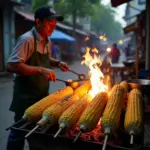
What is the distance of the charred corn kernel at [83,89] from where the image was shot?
125 inches

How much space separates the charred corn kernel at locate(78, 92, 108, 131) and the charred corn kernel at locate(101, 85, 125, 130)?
3.1 inches

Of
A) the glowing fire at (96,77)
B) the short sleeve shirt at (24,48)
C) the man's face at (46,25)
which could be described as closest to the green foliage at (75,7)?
the glowing fire at (96,77)

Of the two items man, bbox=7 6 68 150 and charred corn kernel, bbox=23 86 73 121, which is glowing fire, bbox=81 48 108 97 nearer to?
man, bbox=7 6 68 150

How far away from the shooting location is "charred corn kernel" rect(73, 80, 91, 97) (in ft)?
10.4

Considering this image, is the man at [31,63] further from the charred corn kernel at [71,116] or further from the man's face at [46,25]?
the charred corn kernel at [71,116]

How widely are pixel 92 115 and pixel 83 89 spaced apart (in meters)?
1.23

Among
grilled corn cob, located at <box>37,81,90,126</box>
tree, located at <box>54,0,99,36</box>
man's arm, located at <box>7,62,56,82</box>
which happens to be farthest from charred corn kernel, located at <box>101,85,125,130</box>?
tree, located at <box>54,0,99,36</box>

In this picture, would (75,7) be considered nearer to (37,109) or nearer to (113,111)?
(37,109)

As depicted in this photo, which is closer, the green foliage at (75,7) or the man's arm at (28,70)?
the man's arm at (28,70)

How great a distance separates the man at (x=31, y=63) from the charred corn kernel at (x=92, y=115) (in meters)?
0.76

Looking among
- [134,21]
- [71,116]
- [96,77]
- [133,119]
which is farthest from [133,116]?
[134,21]

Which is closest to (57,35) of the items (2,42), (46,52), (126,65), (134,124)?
(2,42)

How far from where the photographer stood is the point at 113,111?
7.07 ft

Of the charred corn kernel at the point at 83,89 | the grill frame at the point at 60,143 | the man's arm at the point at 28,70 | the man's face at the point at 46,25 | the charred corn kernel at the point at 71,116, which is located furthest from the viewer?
the charred corn kernel at the point at 83,89
